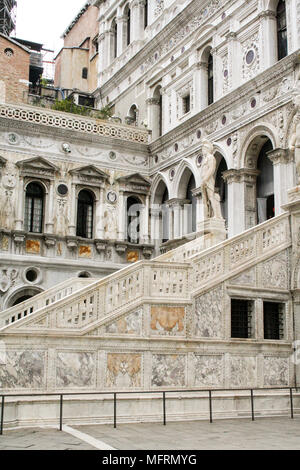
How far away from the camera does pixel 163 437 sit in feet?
36.0

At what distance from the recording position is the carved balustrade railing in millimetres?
15602

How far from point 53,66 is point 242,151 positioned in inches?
1299

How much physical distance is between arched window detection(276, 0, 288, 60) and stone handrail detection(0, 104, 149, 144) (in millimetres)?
8969

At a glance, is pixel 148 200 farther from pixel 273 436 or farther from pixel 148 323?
pixel 273 436

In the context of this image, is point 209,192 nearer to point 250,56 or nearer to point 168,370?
point 250,56

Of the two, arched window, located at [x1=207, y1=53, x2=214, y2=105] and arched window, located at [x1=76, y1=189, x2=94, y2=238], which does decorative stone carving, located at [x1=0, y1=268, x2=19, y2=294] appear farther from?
arched window, located at [x1=207, y1=53, x2=214, y2=105]

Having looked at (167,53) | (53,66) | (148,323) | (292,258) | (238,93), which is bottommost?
(148,323)

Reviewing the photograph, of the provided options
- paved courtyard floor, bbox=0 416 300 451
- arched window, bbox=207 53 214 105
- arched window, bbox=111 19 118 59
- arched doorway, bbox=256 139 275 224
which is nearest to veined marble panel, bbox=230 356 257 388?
paved courtyard floor, bbox=0 416 300 451

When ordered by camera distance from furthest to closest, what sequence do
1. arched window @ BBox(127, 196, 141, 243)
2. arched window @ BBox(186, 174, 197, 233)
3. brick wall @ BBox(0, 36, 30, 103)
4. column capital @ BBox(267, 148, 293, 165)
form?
brick wall @ BBox(0, 36, 30, 103) → arched window @ BBox(127, 196, 141, 243) → arched window @ BBox(186, 174, 197, 233) → column capital @ BBox(267, 148, 293, 165)

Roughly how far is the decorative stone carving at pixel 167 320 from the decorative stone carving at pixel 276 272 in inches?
109

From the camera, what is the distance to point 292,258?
16.8 metres

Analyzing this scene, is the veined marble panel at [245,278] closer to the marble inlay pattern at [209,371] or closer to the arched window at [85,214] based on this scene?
the marble inlay pattern at [209,371]

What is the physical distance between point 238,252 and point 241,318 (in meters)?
1.72

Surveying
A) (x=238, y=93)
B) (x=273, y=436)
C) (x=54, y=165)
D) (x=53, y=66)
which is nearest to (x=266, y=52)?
(x=238, y=93)
